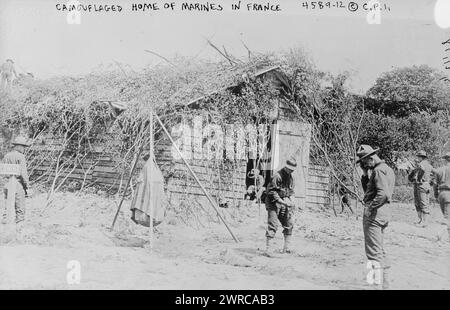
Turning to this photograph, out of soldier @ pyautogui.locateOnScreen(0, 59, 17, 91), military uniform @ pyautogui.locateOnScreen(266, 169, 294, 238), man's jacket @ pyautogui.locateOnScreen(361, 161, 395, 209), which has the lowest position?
military uniform @ pyautogui.locateOnScreen(266, 169, 294, 238)

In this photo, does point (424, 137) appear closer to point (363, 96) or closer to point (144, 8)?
point (363, 96)

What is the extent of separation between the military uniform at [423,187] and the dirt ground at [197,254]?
2.01 ft

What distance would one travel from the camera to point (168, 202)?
908 centimetres

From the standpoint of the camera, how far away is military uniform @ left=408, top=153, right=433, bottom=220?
10094 mm

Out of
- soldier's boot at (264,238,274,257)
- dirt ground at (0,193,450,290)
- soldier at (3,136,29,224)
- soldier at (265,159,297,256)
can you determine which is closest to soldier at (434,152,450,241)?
dirt ground at (0,193,450,290)

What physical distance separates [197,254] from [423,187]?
6.14 metres

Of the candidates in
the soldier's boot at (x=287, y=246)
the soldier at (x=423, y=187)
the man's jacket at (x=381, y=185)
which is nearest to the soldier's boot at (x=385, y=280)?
the man's jacket at (x=381, y=185)

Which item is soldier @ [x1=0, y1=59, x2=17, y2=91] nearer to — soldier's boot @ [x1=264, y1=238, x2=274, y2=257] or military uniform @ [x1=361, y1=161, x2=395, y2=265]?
soldier's boot @ [x1=264, y1=238, x2=274, y2=257]

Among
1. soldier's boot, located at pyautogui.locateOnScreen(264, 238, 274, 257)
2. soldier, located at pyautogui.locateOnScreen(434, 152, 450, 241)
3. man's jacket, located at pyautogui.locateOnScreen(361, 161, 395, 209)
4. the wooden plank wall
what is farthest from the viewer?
the wooden plank wall

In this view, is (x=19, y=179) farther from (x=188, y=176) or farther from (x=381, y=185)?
(x=381, y=185)

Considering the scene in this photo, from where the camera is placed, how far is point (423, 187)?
10172mm

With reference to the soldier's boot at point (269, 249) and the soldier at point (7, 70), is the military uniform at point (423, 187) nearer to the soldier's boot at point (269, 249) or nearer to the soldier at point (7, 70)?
the soldier's boot at point (269, 249)

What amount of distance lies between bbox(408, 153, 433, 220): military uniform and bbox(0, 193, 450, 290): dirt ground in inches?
24.2

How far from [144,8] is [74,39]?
1.52 meters
